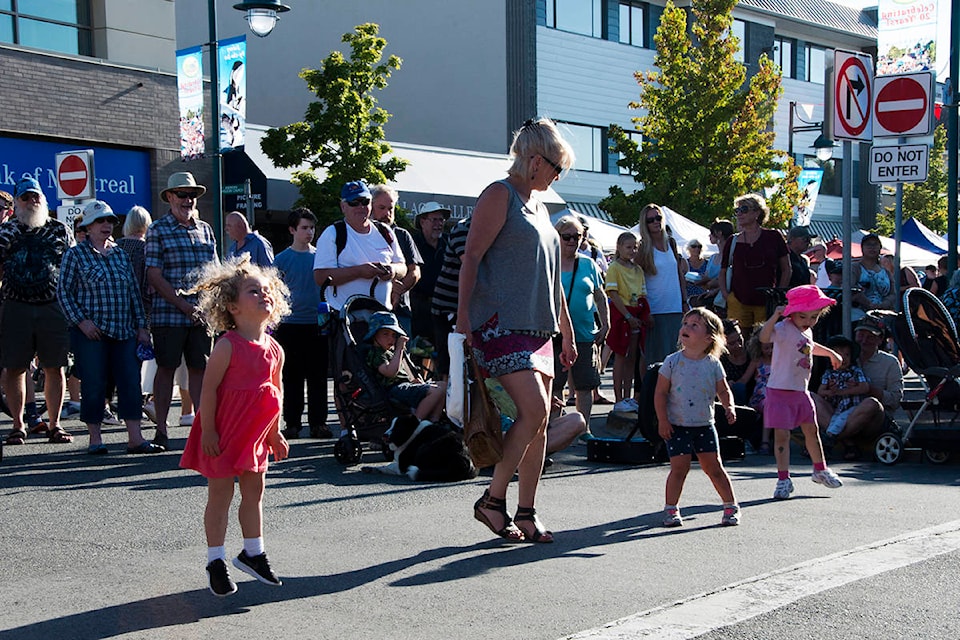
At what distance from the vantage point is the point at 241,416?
5.20 metres

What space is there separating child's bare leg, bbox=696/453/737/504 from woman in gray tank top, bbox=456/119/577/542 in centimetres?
109

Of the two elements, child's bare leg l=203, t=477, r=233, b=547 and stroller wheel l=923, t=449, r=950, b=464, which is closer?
child's bare leg l=203, t=477, r=233, b=547

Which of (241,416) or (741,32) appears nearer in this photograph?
(241,416)

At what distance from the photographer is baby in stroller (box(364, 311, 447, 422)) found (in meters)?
8.78

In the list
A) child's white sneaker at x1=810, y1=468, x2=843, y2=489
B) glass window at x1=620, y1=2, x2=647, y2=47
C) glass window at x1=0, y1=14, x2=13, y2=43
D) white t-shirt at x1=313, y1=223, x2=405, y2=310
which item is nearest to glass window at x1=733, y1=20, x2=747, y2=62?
glass window at x1=620, y1=2, x2=647, y2=47

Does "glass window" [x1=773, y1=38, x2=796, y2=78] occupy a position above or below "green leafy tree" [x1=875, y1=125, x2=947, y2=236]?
above

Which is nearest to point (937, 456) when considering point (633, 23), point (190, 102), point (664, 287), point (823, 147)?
point (664, 287)

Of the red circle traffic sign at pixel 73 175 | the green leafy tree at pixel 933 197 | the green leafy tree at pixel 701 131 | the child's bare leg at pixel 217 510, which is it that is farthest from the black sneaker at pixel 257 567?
the green leafy tree at pixel 933 197

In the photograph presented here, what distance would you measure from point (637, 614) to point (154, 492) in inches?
156

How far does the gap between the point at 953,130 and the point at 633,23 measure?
2378 cm

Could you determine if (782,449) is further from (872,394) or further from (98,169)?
(98,169)

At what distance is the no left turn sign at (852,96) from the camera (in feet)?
38.2

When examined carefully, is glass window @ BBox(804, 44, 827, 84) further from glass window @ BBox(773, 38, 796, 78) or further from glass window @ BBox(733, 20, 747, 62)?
glass window @ BBox(733, 20, 747, 62)


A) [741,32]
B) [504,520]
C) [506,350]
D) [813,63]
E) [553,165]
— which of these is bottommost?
[504,520]
